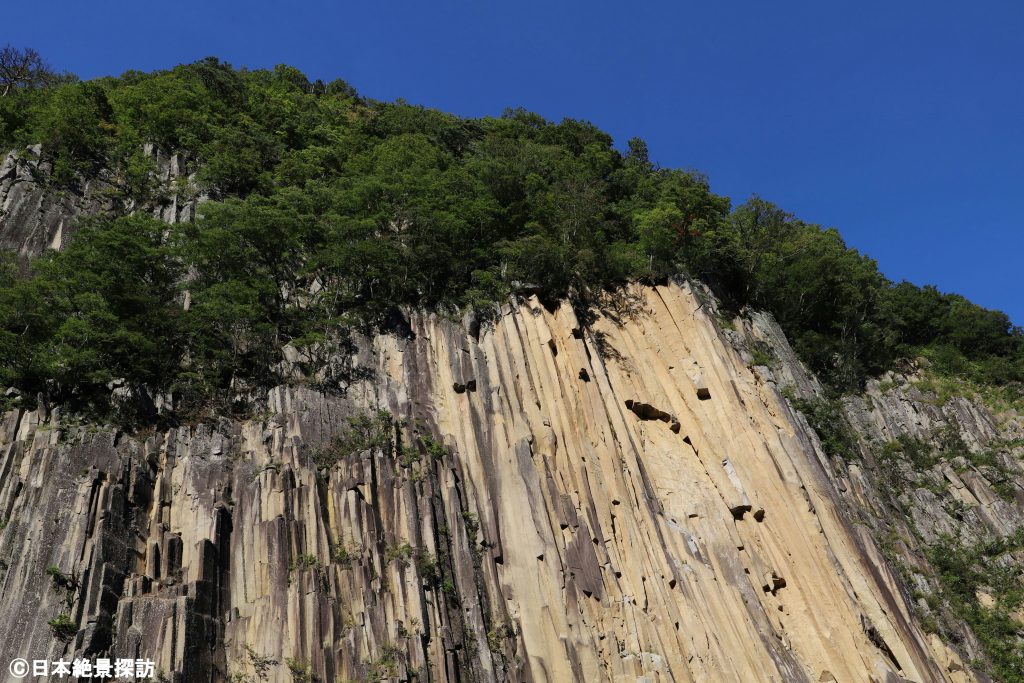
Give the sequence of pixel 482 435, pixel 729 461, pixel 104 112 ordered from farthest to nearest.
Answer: pixel 104 112
pixel 729 461
pixel 482 435

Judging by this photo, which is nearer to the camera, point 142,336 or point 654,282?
point 142,336

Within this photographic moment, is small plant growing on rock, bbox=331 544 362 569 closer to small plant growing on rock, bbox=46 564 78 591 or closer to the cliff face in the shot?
the cliff face

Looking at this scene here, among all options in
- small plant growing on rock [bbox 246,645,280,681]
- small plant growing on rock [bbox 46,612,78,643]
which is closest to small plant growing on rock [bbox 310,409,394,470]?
small plant growing on rock [bbox 246,645,280,681]

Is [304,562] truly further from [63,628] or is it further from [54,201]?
[54,201]

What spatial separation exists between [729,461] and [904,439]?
11.6 m

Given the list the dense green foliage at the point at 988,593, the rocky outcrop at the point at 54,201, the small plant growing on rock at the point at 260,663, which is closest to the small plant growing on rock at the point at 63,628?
the small plant growing on rock at the point at 260,663

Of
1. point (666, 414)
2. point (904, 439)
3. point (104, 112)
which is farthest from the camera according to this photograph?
point (104, 112)

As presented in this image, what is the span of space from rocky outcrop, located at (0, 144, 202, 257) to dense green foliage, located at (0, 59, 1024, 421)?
0.52 m

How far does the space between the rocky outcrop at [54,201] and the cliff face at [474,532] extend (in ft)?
30.3

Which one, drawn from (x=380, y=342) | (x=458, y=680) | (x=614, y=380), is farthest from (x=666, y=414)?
(x=458, y=680)

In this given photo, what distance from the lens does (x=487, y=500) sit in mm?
19062

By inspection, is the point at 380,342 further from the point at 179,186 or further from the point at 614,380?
the point at 179,186

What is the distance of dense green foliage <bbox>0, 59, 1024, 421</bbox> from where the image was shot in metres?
20.9

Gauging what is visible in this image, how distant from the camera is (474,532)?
1830 cm
